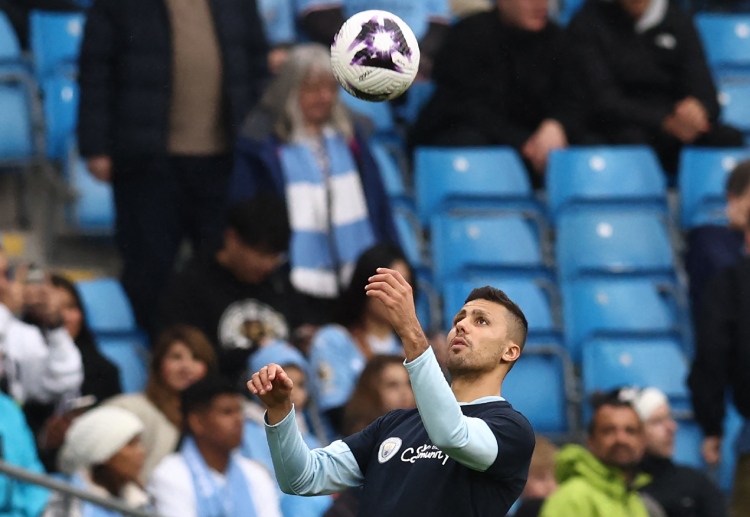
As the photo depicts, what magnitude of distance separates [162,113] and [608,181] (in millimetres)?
2900

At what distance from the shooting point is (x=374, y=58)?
219 inches

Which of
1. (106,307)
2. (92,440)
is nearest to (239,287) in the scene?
(106,307)

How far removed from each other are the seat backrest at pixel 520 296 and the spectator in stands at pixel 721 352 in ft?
4.12

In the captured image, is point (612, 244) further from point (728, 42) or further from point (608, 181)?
point (728, 42)

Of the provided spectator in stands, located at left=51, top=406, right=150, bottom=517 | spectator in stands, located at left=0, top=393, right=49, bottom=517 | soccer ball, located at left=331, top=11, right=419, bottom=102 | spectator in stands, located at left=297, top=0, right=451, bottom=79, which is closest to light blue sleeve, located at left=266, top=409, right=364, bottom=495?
soccer ball, located at left=331, top=11, right=419, bottom=102

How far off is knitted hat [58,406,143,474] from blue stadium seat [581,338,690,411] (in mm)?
3170

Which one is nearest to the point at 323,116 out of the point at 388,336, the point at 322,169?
the point at 322,169

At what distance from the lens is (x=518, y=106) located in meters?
9.82

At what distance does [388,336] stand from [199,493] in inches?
67.0

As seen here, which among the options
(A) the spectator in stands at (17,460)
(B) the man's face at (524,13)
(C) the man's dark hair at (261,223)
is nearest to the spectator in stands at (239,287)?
(C) the man's dark hair at (261,223)

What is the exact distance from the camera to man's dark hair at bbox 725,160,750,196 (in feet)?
27.7

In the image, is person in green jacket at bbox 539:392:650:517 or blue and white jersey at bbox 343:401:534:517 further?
person in green jacket at bbox 539:392:650:517

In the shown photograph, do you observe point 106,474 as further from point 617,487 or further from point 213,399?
point 617,487

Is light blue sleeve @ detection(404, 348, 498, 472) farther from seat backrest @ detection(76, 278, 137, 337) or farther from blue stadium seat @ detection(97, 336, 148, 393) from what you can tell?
seat backrest @ detection(76, 278, 137, 337)
